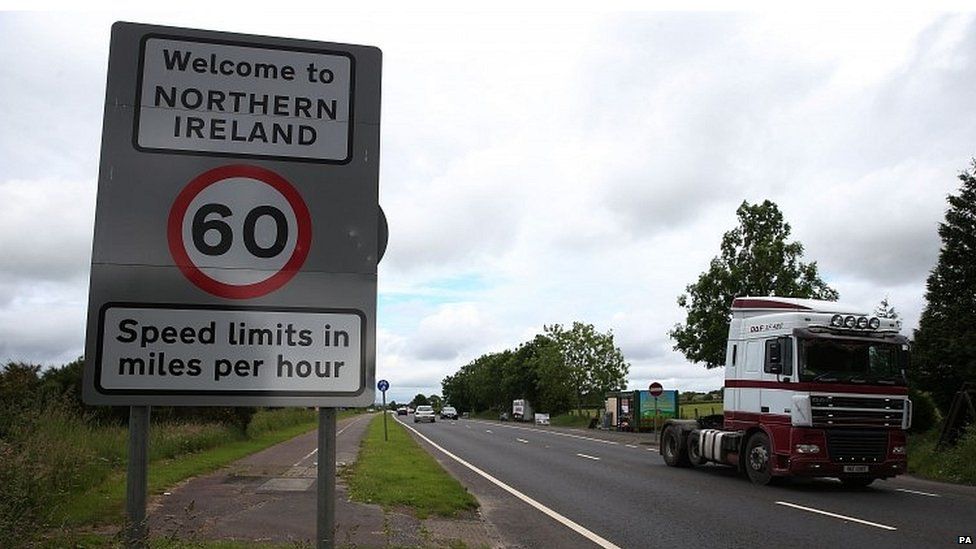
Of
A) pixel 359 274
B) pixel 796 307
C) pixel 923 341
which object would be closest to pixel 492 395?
pixel 923 341

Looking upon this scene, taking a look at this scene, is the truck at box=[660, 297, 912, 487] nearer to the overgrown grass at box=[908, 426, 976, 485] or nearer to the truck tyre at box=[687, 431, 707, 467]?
the truck tyre at box=[687, 431, 707, 467]

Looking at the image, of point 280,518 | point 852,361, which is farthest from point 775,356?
point 280,518

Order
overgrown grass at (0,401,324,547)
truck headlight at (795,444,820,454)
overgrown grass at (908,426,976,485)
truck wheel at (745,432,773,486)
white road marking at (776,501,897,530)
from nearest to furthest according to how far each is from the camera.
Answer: overgrown grass at (0,401,324,547), white road marking at (776,501,897,530), truck headlight at (795,444,820,454), truck wheel at (745,432,773,486), overgrown grass at (908,426,976,485)

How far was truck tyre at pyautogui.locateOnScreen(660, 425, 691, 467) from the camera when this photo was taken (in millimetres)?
19922

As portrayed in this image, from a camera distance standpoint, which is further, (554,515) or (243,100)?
(554,515)

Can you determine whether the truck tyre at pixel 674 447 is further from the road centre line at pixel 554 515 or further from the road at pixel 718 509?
the road centre line at pixel 554 515

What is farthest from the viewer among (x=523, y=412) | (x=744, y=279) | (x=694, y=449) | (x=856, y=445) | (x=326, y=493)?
(x=523, y=412)

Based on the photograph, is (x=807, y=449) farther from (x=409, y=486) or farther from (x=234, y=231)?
(x=234, y=231)

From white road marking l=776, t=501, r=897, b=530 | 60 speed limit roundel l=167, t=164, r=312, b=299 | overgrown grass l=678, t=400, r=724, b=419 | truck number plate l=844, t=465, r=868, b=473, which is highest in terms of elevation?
60 speed limit roundel l=167, t=164, r=312, b=299

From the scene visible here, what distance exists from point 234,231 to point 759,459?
15.3 m

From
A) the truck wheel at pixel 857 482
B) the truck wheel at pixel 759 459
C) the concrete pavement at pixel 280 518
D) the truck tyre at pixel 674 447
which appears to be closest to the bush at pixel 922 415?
the truck tyre at pixel 674 447

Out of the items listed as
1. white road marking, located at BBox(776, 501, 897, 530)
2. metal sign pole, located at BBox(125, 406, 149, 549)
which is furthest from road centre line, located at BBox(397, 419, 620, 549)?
metal sign pole, located at BBox(125, 406, 149, 549)

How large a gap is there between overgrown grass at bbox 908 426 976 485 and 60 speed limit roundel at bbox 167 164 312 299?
61.0 feet

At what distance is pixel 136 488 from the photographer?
9.46 ft
